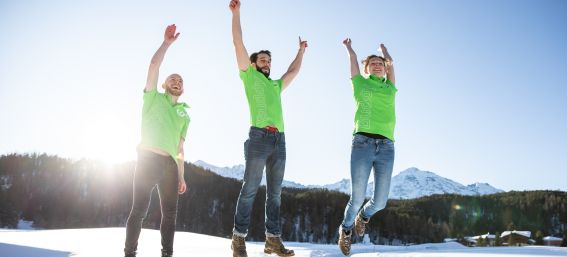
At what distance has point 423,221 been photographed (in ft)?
433

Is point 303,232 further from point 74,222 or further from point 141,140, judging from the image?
point 141,140

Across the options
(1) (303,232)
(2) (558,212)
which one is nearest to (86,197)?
(1) (303,232)

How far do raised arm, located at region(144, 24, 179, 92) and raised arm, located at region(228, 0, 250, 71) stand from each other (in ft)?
2.37

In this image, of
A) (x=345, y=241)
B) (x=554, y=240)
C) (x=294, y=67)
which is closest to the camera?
(x=345, y=241)

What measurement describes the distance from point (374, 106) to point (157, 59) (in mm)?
2784

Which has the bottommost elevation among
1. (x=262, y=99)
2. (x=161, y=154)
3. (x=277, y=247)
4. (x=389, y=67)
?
(x=277, y=247)

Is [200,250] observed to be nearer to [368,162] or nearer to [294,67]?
[368,162]

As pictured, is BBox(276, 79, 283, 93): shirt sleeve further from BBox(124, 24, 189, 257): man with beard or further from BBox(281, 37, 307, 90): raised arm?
BBox(124, 24, 189, 257): man with beard

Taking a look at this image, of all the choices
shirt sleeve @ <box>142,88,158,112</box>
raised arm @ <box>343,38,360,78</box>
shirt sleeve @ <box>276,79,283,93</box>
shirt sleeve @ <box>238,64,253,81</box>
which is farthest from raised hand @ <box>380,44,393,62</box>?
shirt sleeve @ <box>142,88,158,112</box>

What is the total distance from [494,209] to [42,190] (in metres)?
147

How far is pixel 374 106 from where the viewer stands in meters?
5.48

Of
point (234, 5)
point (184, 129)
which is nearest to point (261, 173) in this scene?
point (184, 129)

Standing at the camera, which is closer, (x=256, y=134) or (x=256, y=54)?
(x=256, y=134)

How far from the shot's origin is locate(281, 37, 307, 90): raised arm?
18.5ft
